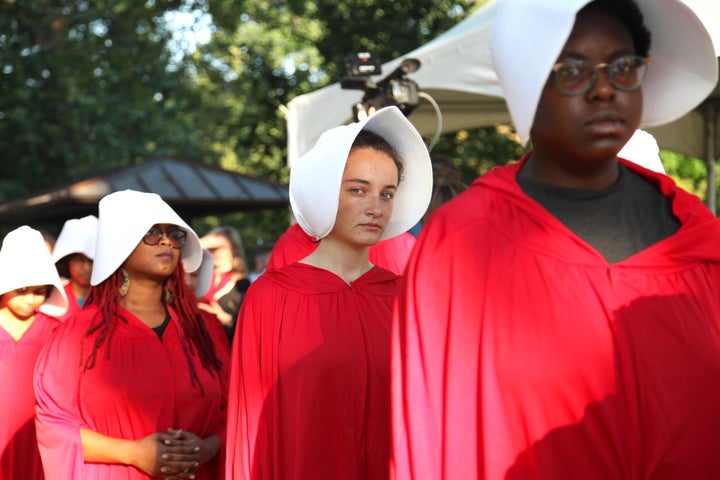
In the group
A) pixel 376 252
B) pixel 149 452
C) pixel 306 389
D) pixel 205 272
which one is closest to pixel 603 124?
pixel 306 389

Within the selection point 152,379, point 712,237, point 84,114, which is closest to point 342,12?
point 84,114

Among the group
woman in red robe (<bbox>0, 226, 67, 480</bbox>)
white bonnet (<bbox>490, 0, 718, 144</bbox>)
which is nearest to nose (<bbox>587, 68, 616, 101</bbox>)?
white bonnet (<bbox>490, 0, 718, 144</bbox>)

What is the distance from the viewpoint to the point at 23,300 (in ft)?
21.7

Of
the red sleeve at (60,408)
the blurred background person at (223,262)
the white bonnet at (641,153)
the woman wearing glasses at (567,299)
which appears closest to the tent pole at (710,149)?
the blurred background person at (223,262)

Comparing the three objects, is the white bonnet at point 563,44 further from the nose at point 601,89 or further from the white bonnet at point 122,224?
the white bonnet at point 122,224

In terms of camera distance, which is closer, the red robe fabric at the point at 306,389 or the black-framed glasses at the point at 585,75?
the black-framed glasses at the point at 585,75

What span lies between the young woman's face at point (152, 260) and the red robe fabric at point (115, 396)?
0.25m

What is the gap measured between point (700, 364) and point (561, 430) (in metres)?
0.34

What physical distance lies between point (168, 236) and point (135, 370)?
2.23ft

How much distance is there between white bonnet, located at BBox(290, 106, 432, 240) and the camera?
4270 millimetres

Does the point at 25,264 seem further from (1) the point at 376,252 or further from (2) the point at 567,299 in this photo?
(2) the point at 567,299

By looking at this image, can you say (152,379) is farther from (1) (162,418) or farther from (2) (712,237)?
(2) (712,237)

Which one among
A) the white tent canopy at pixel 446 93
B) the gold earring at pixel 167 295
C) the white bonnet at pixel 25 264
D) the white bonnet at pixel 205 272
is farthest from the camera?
the white tent canopy at pixel 446 93

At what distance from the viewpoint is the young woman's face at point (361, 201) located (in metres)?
4.32
